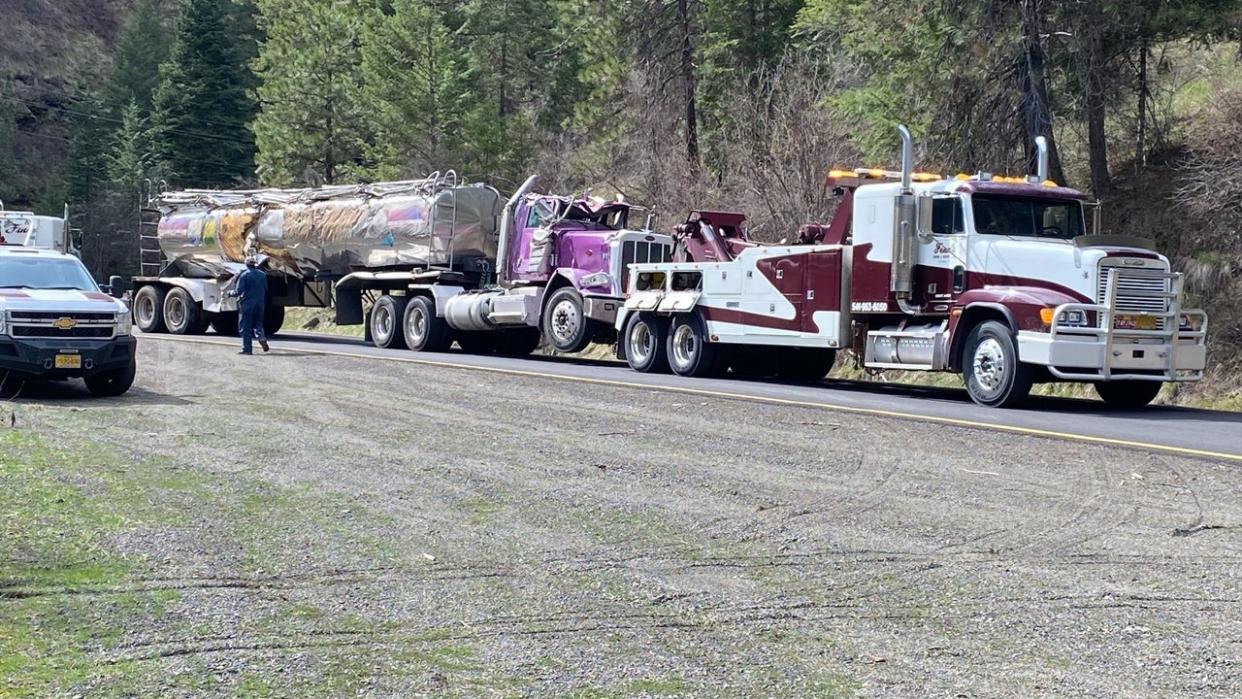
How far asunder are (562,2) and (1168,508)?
35.4 meters

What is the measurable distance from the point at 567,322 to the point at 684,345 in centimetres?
301

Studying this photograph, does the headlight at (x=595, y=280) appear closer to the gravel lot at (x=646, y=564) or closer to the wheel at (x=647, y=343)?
the wheel at (x=647, y=343)

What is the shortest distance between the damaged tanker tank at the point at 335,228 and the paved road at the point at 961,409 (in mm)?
3790

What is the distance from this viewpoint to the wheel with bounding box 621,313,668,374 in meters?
21.6

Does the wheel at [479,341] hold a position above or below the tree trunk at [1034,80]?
below

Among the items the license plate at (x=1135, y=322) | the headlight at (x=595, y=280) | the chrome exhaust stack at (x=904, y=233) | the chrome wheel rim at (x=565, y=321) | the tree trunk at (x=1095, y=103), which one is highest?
the tree trunk at (x=1095, y=103)

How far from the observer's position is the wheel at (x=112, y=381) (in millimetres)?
16172

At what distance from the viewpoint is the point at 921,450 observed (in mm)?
11680

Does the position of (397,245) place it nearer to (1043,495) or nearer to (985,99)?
(985,99)

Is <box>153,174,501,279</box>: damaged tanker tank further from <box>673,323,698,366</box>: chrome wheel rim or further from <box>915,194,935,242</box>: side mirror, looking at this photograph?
<box>915,194,935,242</box>: side mirror

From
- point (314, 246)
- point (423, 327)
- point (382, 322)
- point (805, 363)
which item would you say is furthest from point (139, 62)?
point (805, 363)

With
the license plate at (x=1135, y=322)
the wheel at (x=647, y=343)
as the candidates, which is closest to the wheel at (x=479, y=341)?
the wheel at (x=647, y=343)

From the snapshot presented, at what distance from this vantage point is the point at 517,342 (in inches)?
1077

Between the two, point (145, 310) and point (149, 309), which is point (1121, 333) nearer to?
point (149, 309)
